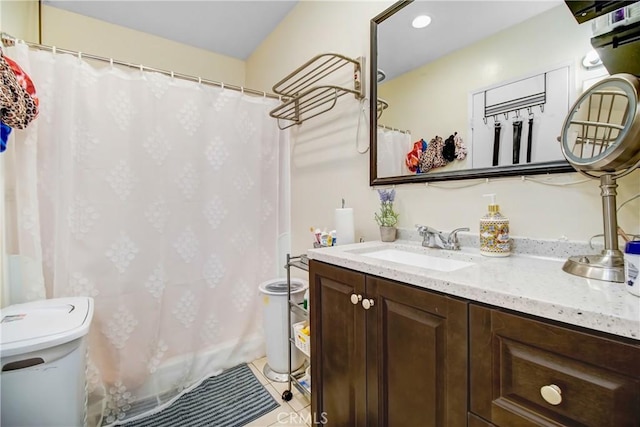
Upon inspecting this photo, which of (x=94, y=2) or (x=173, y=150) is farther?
(x=94, y=2)

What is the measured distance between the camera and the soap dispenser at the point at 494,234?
94cm

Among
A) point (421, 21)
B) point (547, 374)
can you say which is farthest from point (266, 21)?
point (547, 374)

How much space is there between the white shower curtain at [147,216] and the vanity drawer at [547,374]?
63.0 inches

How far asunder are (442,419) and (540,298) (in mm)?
409

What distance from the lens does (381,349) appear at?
33.9 inches

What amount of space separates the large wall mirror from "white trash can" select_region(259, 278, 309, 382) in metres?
0.88

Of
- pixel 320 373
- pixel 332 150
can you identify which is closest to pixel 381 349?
pixel 320 373

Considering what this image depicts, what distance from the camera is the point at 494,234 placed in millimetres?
948

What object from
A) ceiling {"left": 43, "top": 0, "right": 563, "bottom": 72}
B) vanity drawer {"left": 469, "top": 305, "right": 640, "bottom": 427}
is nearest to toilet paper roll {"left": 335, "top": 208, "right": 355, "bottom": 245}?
ceiling {"left": 43, "top": 0, "right": 563, "bottom": 72}

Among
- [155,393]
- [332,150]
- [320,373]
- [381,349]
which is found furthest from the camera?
[332,150]

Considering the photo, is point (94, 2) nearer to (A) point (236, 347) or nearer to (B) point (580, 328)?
(A) point (236, 347)

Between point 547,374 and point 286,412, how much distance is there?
4.38ft

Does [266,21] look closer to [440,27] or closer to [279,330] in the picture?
[440,27]

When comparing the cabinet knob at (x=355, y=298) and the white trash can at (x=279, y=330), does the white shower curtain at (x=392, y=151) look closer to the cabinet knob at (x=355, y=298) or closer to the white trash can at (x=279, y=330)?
the cabinet knob at (x=355, y=298)
